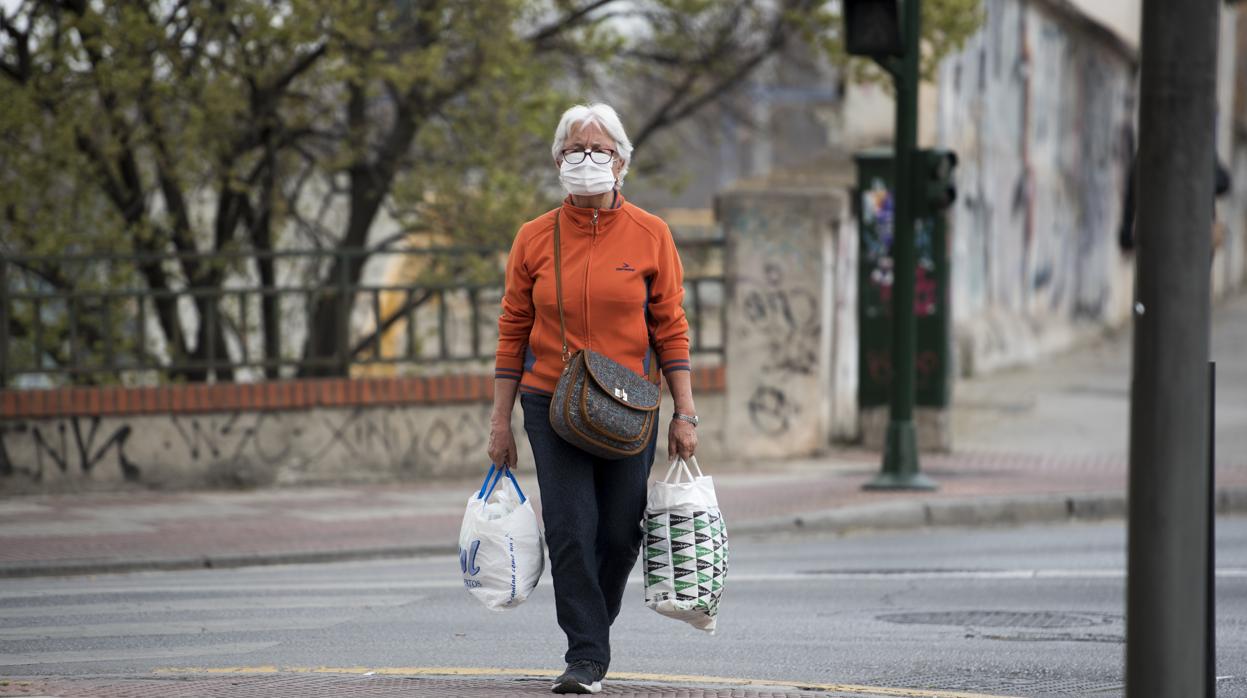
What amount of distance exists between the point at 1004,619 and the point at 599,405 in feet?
9.54

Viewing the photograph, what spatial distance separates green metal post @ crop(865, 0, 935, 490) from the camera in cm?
1200

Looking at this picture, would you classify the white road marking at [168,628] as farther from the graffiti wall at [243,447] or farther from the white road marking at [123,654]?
the graffiti wall at [243,447]

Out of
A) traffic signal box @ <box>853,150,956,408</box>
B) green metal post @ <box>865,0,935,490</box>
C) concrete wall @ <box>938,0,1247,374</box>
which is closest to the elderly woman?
green metal post @ <box>865,0,935,490</box>

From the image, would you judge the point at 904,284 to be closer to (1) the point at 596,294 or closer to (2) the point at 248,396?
(2) the point at 248,396

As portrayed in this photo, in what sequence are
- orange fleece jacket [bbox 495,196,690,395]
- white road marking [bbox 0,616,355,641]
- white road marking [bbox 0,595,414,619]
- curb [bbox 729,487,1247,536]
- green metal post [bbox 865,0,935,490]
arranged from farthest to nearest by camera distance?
green metal post [bbox 865,0,935,490], curb [bbox 729,487,1247,536], white road marking [bbox 0,595,414,619], white road marking [bbox 0,616,355,641], orange fleece jacket [bbox 495,196,690,395]

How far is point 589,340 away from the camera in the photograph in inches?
208

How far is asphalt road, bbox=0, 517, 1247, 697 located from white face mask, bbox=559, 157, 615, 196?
182 cm

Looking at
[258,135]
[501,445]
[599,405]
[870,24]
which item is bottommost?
[501,445]

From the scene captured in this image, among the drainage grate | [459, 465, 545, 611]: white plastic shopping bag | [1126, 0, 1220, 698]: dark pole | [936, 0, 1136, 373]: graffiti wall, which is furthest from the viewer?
[936, 0, 1136, 373]: graffiti wall

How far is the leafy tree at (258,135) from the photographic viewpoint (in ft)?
42.8

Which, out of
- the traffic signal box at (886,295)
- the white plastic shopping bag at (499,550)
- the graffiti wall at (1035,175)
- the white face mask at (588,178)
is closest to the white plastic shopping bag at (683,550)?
the white plastic shopping bag at (499,550)

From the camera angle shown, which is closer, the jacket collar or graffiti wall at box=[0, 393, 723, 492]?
the jacket collar

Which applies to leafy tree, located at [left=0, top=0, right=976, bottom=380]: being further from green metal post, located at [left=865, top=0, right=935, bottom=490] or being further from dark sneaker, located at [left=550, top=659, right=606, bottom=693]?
dark sneaker, located at [left=550, top=659, right=606, bottom=693]

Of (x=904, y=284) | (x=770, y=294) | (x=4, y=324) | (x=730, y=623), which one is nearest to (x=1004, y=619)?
(x=730, y=623)
